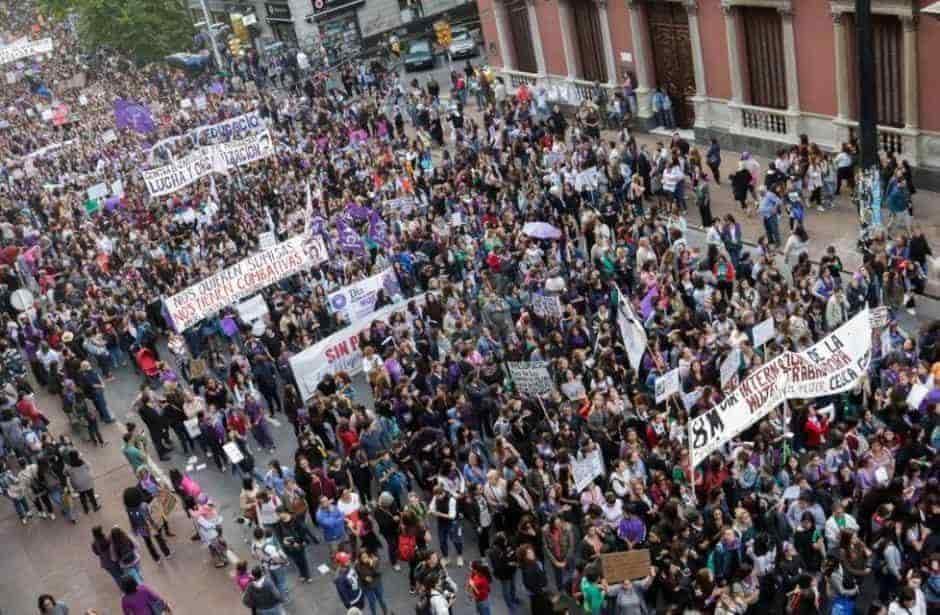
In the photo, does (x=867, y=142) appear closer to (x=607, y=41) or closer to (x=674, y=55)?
(x=674, y=55)

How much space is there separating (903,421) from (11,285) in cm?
2385

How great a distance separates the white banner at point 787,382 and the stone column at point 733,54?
1581 cm

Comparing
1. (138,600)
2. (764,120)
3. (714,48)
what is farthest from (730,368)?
(714,48)

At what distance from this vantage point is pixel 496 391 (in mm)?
18000

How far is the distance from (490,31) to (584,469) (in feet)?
95.9

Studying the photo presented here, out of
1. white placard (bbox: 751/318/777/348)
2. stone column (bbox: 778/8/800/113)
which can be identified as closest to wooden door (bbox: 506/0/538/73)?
stone column (bbox: 778/8/800/113)

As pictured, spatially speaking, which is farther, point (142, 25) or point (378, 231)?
point (142, 25)

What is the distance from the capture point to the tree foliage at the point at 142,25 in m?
61.2

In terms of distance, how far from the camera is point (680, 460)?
14484mm

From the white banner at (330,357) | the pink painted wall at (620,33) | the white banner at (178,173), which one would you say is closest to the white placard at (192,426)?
the white banner at (330,357)

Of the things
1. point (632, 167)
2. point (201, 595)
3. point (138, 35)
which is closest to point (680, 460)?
point (201, 595)

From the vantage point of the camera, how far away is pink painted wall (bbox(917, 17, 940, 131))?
23219mm

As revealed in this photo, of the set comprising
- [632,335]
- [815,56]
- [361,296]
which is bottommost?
[361,296]

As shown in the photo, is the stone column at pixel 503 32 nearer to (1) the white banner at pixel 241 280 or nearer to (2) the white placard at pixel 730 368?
(1) the white banner at pixel 241 280
